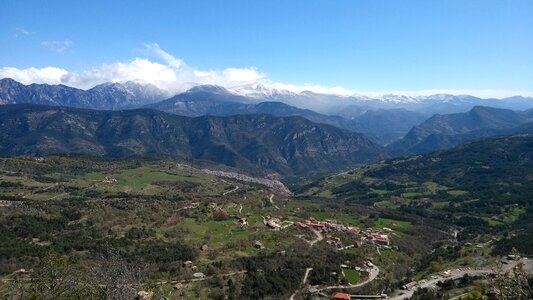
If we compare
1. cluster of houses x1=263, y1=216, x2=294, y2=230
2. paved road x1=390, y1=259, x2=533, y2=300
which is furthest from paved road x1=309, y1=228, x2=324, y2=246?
paved road x1=390, y1=259, x2=533, y2=300

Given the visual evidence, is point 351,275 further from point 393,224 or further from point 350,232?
point 393,224

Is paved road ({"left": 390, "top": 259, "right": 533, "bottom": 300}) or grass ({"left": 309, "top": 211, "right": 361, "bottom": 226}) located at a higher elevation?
paved road ({"left": 390, "top": 259, "right": 533, "bottom": 300})

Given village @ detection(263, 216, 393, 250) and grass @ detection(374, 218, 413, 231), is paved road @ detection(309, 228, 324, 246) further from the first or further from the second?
grass @ detection(374, 218, 413, 231)

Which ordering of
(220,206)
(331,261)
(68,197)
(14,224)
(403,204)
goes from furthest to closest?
1. (403,204)
2. (68,197)
3. (220,206)
4. (14,224)
5. (331,261)

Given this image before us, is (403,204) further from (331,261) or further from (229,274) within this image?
(229,274)

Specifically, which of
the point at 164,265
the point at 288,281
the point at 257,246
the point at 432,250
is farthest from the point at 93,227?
the point at 432,250

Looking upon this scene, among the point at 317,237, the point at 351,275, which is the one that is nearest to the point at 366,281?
the point at 351,275

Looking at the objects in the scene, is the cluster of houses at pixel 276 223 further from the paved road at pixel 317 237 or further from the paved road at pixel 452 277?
the paved road at pixel 452 277

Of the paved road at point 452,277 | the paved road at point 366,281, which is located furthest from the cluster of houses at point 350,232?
the paved road at point 452,277
